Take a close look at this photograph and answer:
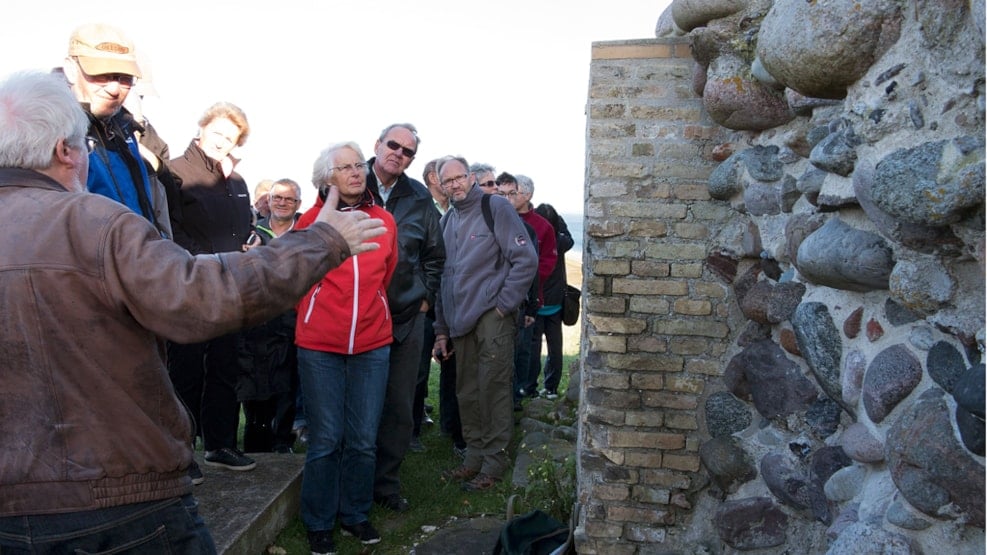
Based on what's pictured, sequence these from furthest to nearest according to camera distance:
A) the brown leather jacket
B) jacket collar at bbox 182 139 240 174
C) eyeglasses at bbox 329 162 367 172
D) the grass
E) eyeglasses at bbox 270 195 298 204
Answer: eyeglasses at bbox 270 195 298 204 → jacket collar at bbox 182 139 240 174 → the grass → eyeglasses at bbox 329 162 367 172 → the brown leather jacket

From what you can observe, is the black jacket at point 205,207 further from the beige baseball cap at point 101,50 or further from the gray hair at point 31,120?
the gray hair at point 31,120

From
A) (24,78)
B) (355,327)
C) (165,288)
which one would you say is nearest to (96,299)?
(165,288)

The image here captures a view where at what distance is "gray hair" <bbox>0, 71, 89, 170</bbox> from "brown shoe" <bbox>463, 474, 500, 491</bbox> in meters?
3.31

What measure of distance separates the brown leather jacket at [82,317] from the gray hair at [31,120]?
0.04m

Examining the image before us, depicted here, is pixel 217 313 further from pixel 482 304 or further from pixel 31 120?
pixel 482 304

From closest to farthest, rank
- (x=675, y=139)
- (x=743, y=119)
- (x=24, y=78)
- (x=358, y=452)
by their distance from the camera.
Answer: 1. (x=24, y=78)
2. (x=743, y=119)
3. (x=675, y=139)
4. (x=358, y=452)

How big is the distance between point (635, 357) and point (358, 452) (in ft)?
4.61

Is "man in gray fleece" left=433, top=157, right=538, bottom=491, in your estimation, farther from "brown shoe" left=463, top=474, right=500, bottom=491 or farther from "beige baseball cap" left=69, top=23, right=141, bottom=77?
"beige baseball cap" left=69, top=23, right=141, bottom=77

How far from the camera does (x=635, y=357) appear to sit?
3.44 meters

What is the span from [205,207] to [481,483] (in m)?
2.22

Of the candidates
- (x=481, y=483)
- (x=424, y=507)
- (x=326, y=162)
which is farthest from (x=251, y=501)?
(x=326, y=162)

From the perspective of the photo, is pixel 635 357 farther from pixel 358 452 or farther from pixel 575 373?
pixel 575 373

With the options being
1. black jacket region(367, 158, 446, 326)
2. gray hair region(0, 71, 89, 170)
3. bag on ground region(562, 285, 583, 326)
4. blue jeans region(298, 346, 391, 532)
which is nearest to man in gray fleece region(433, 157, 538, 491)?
black jacket region(367, 158, 446, 326)

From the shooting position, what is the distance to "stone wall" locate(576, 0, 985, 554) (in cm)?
171
